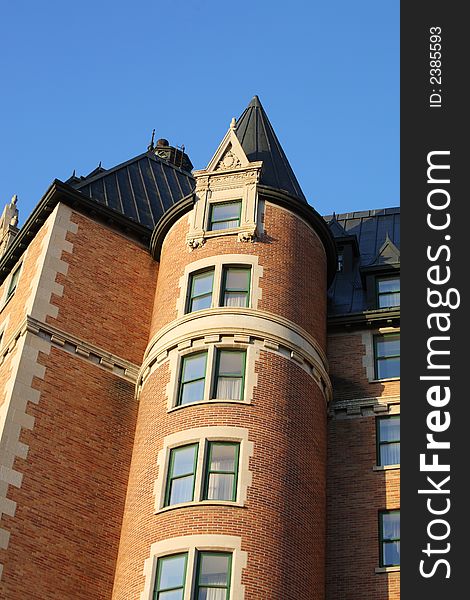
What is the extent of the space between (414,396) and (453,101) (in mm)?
7400

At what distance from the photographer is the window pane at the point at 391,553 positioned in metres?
29.6

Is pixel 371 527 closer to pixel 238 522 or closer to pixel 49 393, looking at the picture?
pixel 238 522

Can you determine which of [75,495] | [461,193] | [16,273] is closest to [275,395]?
[75,495]

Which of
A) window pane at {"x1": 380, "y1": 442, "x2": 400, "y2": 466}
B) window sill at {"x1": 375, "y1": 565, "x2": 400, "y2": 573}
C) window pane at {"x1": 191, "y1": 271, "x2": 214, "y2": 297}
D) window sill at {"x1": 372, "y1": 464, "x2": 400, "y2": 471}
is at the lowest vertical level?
window sill at {"x1": 375, "y1": 565, "x2": 400, "y2": 573}

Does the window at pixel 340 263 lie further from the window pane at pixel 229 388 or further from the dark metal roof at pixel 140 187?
the window pane at pixel 229 388

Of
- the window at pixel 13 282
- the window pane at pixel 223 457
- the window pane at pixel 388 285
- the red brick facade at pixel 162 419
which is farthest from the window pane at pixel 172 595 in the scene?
the window pane at pixel 388 285

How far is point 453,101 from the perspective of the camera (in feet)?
85.1

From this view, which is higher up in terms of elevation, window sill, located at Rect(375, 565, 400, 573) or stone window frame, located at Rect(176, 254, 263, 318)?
stone window frame, located at Rect(176, 254, 263, 318)

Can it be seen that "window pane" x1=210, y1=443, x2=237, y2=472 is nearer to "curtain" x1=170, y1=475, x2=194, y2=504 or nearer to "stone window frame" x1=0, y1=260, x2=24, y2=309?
"curtain" x1=170, y1=475, x2=194, y2=504

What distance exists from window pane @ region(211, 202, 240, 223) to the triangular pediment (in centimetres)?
154

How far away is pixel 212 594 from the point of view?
2605 cm

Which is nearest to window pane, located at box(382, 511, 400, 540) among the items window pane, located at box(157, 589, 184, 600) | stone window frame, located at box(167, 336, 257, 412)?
stone window frame, located at box(167, 336, 257, 412)

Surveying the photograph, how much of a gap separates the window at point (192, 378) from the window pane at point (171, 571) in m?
4.71

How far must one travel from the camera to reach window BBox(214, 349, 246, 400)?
1177 inches
